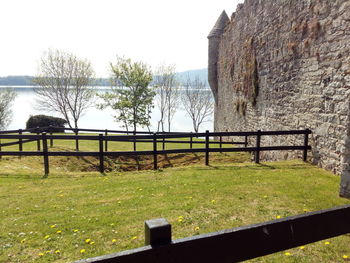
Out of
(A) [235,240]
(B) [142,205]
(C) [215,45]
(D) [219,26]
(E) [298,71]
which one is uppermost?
(D) [219,26]

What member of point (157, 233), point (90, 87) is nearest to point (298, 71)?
point (157, 233)

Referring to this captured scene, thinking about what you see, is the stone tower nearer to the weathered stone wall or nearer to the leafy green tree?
the weathered stone wall

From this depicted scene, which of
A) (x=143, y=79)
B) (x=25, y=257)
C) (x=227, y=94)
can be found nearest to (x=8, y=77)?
(x=143, y=79)

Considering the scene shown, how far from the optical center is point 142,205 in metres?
5.16

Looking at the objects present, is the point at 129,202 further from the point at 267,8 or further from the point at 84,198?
the point at 267,8

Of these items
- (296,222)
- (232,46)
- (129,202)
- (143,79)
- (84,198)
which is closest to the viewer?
(296,222)

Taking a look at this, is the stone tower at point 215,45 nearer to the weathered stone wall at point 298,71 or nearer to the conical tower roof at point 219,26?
the conical tower roof at point 219,26

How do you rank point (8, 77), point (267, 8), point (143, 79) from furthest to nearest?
point (8, 77) < point (143, 79) < point (267, 8)

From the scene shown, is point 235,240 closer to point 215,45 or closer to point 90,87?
point 215,45

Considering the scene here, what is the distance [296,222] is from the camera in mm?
1668

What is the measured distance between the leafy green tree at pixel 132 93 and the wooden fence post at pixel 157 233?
24.7m

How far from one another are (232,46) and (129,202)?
14.0 m

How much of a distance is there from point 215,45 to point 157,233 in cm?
2102

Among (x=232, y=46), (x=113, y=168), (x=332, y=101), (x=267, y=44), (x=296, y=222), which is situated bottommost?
(x=113, y=168)
